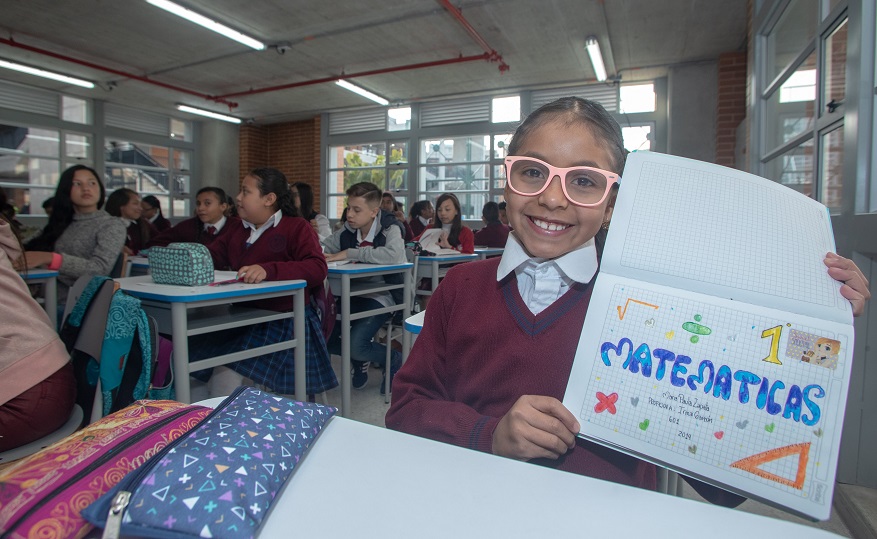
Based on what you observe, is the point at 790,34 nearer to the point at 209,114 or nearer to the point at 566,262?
the point at 566,262

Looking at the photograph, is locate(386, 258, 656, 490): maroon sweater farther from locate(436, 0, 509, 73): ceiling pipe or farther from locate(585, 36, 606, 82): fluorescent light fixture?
locate(585, 36, 606, 82): fluorescent light fixture

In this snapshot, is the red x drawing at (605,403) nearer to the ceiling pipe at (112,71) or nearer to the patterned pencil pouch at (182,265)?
the patterned pencil pouch at (182,265)

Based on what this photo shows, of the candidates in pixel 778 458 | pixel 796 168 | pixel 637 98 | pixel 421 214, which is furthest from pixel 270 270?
pixel 637 98

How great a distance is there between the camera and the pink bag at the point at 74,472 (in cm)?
44

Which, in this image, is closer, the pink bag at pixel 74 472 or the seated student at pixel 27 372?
the pink bag at pixel 74 472

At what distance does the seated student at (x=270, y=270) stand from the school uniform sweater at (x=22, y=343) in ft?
2.80

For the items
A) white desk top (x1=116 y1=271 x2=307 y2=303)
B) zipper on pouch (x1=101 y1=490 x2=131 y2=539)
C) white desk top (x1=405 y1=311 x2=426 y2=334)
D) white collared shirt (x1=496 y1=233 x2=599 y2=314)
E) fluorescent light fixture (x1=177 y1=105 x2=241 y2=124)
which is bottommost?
white desk top (x1=405 y1=311 x2=426 y2=334)

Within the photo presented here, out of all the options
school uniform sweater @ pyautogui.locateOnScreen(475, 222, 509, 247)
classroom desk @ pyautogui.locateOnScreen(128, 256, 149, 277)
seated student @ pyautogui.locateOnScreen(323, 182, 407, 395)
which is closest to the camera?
seated student @ pyautogui.locateOnScreen(323, 182, 407, 395)

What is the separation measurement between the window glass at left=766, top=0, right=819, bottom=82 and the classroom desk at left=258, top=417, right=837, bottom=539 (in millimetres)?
2981

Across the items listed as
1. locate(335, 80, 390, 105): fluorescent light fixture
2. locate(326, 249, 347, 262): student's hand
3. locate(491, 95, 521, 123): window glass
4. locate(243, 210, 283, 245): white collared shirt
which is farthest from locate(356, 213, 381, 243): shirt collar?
locate(491, 95, 521, 123): window glass

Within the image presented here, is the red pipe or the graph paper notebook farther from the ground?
the red pipe

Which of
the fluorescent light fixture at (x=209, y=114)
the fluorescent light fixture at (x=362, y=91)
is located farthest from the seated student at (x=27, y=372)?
the fluorescent light fixture at (x=209, y=114)

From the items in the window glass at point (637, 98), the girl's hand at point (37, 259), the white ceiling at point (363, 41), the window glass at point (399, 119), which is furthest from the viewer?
the window glass at point (399, 119)

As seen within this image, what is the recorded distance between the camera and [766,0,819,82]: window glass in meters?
2.72
